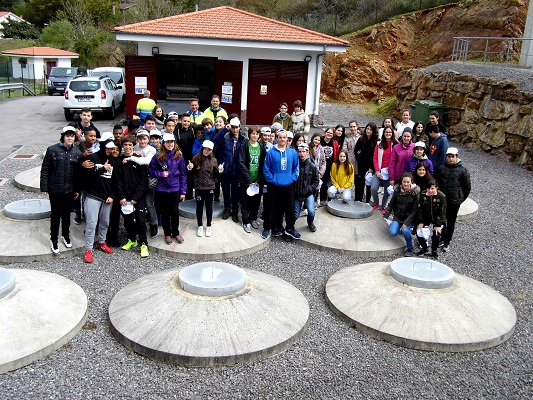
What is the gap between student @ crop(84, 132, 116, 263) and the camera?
7570 mm

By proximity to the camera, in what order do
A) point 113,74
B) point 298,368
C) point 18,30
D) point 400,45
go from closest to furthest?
point 298,368, point 113,74, point 400,45, point 18,30

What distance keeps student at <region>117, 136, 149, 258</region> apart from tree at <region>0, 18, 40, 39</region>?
56.9 metres

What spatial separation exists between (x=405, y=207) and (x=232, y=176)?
293 centimetres

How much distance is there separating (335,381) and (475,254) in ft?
15.3

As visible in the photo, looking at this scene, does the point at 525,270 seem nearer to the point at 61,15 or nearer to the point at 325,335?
the point at 325,335

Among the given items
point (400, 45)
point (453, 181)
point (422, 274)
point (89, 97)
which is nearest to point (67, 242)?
point (422, 274)

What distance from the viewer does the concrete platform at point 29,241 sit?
7.77 meters

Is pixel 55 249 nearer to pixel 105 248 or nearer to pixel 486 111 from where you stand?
pixel 105 248

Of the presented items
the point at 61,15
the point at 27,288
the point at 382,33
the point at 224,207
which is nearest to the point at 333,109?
the point at 382,33

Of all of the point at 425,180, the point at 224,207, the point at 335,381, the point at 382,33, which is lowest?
the point at 335,381

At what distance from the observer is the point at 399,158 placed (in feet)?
30.9

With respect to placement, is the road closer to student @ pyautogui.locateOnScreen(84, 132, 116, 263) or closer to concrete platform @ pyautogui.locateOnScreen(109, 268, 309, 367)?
student @ pyautogui.locateOnScreen(84, 132, 116, 263)

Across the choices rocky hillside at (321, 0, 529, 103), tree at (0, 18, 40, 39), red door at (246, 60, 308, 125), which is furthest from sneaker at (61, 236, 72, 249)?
tree at (0, 18, 40, 39)

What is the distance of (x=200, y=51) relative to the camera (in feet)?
62.7
